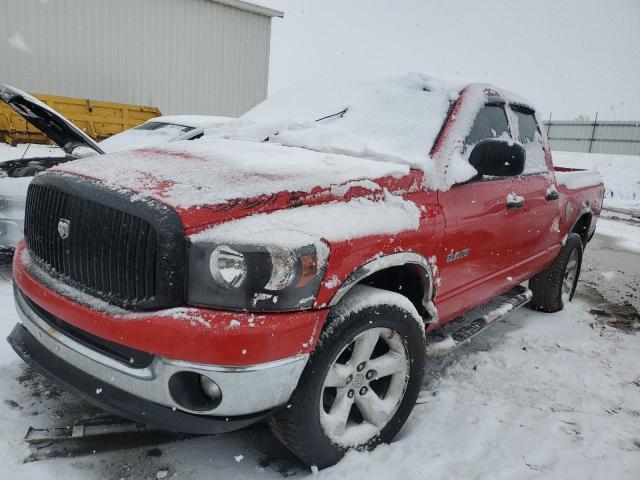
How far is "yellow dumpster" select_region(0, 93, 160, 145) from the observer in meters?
11.4

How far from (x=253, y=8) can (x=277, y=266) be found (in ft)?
55.4

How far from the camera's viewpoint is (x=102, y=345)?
190cm

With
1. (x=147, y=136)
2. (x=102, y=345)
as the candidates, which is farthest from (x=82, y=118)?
(x=102, y=345)

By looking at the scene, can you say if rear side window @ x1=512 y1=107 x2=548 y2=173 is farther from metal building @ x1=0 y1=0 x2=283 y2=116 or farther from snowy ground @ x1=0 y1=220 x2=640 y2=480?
metal building @ x1=0 y1=0 x2=283 y2=116

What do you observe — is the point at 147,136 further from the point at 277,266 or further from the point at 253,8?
the point at 253,8

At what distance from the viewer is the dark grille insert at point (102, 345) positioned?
179cm

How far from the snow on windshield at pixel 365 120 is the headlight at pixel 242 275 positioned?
42.1 inches

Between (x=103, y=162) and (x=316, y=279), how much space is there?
3.95 ft

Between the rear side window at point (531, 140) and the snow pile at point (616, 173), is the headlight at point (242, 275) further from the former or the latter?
the snow pile at point (616, 173)

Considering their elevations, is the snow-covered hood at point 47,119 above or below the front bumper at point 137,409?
above

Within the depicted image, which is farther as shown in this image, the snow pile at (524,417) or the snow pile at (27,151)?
the snow pile at (27,151)

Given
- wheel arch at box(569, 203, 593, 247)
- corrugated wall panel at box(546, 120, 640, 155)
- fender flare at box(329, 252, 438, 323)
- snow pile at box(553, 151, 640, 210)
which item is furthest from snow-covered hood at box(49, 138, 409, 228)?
corrugated wall panel at box(546, 120, 640, 155)

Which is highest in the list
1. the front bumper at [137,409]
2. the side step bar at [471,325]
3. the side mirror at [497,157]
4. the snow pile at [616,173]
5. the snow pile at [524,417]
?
the side mirror at [497,157]

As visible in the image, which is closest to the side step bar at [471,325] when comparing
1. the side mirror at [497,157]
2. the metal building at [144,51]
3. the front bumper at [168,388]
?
the side mirror at [497,157]
